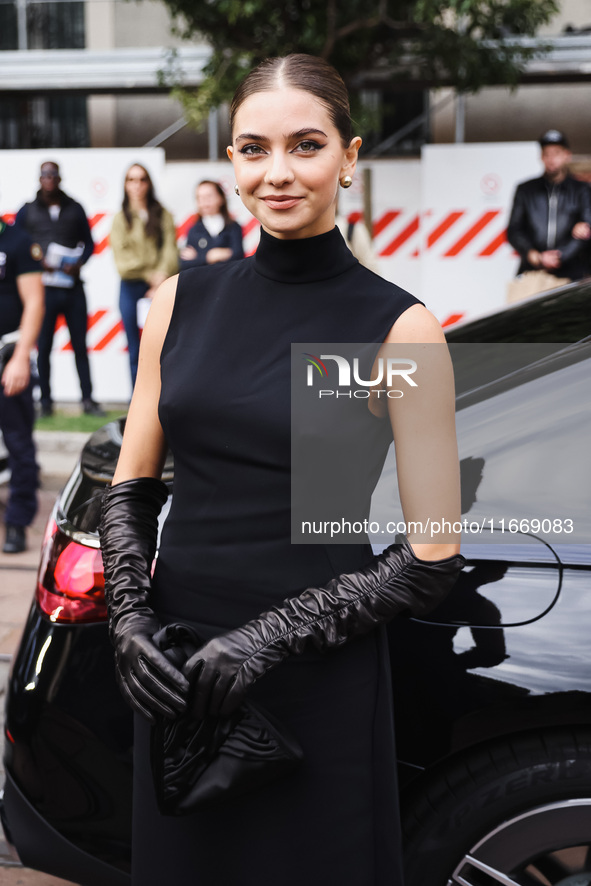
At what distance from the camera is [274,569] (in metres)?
Result: 1.50

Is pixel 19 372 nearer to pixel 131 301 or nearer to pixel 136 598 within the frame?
pixel 131 301

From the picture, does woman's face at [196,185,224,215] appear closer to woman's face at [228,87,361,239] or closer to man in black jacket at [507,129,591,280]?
man in black jacket at [507,129,591,280]

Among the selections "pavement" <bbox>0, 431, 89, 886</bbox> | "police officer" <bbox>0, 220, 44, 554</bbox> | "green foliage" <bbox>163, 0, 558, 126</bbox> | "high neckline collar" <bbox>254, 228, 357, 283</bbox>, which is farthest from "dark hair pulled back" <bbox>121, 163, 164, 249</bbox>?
"high neckline collar" <bbox>254, 228, 357, 283</bbox>

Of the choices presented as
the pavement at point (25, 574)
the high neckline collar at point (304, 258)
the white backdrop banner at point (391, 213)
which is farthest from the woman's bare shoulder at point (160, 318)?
the white backdrop banner at point (391, 213)

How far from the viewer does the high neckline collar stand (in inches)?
59.5

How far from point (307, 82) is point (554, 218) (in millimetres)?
6167

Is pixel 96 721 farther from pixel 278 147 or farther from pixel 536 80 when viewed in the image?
pixel 536 80

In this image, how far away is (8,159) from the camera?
8.34 metres

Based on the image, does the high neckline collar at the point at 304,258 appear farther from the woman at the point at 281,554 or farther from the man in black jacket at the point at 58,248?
the man in black jacket at the point at 58,248

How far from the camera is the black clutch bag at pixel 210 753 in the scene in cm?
Result: 145

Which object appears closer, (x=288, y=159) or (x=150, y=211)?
(x=288, y=159)

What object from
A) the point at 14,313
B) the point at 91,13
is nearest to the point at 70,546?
the point at 14,313

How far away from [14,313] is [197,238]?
118 inches

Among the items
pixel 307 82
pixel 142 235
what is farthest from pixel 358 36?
pixel 307 82
